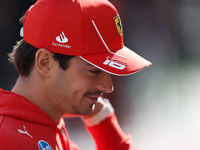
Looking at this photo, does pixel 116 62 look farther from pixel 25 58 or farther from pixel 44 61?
pixel 25 58

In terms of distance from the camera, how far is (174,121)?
420cm

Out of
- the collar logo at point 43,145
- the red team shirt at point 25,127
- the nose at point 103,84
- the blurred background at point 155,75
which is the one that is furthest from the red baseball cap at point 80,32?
the blurred background at point 155,75

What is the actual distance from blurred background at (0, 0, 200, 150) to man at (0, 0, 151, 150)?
270cm

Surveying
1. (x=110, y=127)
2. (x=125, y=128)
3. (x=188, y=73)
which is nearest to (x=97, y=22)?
(x=110, y=127)

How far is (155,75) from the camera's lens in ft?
15.1

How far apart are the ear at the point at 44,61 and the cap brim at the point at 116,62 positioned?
0.17 m

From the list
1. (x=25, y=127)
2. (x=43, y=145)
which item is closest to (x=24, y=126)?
(x=25, y=127)

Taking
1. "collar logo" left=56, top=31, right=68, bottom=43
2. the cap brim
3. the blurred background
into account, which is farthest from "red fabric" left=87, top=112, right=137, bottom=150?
the blurred background

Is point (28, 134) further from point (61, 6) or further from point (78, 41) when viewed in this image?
point (61, 6)

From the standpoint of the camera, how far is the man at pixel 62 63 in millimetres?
1289

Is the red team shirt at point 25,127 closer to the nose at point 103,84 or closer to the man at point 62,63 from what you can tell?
the man at point 62,63

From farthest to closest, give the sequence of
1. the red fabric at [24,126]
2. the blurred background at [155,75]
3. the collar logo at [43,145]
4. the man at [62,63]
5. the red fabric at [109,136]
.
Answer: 1. the blurred background at [155,75]
2. the red fabric at [109,136]
3. the man at [62,63]
4. the collar logo at [43,145]
5. the red fabric at [24,126]

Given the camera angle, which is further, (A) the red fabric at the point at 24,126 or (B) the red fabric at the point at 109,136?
(B) the red fabric at the point at 109,136

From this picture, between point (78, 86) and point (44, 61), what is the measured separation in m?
0.21
